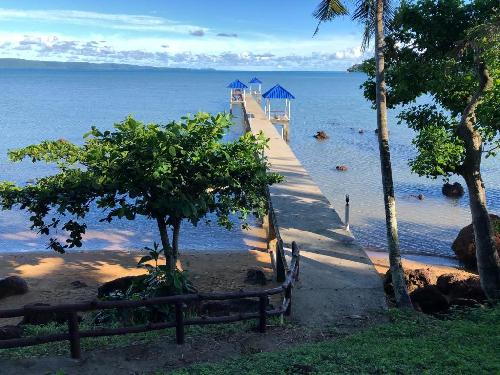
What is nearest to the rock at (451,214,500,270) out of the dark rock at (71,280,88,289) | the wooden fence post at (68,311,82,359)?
the dark rock at (71,280,88,289)

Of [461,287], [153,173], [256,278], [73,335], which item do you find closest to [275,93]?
[256,278]

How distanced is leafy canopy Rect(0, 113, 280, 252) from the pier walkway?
110 inches

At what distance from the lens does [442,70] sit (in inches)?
471

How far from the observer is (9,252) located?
76.4 ft

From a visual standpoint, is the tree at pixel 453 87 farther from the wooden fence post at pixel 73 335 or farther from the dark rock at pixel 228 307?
the wooden fence post at pixel 73 335

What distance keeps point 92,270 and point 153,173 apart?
10979 millimetres

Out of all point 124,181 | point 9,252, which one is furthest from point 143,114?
point 124,181

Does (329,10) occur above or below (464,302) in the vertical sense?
above

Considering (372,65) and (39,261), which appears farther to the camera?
(39,261)

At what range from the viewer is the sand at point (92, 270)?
17306 mm

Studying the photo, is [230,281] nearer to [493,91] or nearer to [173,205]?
[173,205]

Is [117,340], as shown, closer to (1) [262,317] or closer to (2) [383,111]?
(1) [262,317]

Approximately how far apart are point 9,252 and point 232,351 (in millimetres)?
18259

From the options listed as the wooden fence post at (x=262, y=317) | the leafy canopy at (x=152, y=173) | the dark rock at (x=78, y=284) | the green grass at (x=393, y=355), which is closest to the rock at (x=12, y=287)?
the dark rock at (x=78, y=284)
